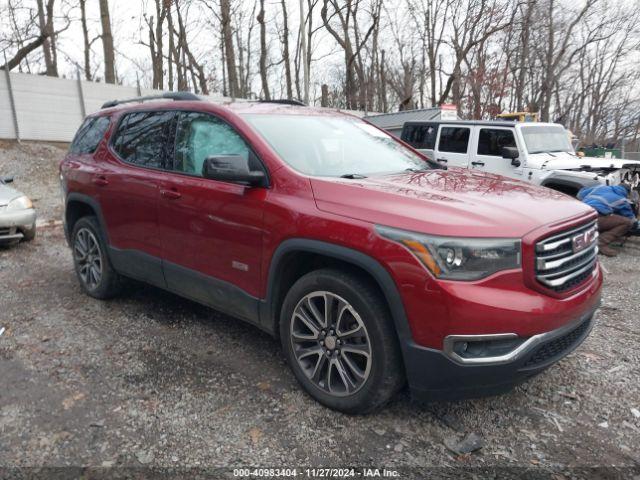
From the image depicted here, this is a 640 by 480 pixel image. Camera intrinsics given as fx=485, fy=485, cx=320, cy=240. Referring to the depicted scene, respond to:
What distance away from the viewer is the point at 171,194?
3578 mm

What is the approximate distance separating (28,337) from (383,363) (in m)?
3.09

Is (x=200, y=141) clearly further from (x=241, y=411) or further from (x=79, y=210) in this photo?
(x=79, y=210)

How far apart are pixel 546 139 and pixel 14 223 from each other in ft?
29.7

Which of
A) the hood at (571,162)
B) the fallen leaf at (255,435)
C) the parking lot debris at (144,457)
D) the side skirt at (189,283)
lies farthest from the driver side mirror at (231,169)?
the hood at (571,162)

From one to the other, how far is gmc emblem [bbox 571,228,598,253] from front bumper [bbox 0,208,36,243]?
23.5 feet

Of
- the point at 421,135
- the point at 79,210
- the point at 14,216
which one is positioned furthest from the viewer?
the point at 421,135

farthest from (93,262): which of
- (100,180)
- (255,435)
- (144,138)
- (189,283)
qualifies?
(255,435)

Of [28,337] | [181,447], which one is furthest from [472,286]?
[28,337]

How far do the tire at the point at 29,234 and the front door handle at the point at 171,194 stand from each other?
16.2 ft

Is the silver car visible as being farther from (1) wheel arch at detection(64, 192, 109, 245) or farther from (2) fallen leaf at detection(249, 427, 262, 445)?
(2) fallen leaf at detection(249, 427, 262, 445)

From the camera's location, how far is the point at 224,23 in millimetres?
21703

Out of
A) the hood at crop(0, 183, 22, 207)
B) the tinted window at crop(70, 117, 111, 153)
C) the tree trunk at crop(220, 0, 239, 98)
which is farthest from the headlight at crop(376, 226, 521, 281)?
the tree trunk at crop(220, 0, 239, 98)

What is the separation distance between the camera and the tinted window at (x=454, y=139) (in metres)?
9.68

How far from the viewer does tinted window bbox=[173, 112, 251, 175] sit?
10.9ft
